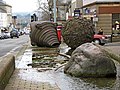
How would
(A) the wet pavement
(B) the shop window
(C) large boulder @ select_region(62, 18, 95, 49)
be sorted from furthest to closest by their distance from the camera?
1. (B) the shop window
2. (C) large boulder @ select_region(62, 18, 95, 49)
3. (A) the wet pavement

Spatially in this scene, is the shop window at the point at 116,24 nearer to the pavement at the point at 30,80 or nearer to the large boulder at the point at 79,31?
the large boulder at the point at 79,31

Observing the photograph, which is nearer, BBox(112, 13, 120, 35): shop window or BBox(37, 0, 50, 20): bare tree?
BBox(112, 13, 120, 35): shop window

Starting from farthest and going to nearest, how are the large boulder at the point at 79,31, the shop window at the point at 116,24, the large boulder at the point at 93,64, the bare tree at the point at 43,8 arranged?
the bare tree at the point at 43,8
the shop window at the point at 116,24
the large boulder at the point at 79,31
the large boulder at the point at 93,64

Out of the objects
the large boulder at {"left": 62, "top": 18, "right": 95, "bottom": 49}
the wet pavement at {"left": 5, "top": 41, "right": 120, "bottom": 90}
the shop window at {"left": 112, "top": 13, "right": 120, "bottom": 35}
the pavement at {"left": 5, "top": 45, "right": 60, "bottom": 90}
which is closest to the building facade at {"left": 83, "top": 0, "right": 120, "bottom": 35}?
the shop window at {"left": 112, "top": 13, "right": 120, "bottom": 35}

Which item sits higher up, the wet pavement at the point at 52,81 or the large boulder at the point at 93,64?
the large boulder at the point at 93,64

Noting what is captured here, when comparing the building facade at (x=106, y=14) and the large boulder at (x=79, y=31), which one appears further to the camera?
the building facade at (x=106, y=14)

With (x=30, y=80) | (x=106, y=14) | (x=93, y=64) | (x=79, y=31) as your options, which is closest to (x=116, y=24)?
(x=106, y=14)

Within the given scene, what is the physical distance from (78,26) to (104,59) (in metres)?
8.99

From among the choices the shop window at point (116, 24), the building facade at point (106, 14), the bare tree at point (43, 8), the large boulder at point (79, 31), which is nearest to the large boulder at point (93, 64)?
the large boulder at point (79, 31)

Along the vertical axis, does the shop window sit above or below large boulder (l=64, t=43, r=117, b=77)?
below

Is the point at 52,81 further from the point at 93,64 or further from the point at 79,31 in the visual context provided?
the point at 79,31

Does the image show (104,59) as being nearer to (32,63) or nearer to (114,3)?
(32,63)

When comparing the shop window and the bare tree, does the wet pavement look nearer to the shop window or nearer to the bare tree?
the shop window

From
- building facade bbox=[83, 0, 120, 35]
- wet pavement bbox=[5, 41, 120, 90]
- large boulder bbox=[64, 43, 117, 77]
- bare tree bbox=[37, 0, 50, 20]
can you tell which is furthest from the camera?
bare tree bbox=[37, 0, 50, 20]
